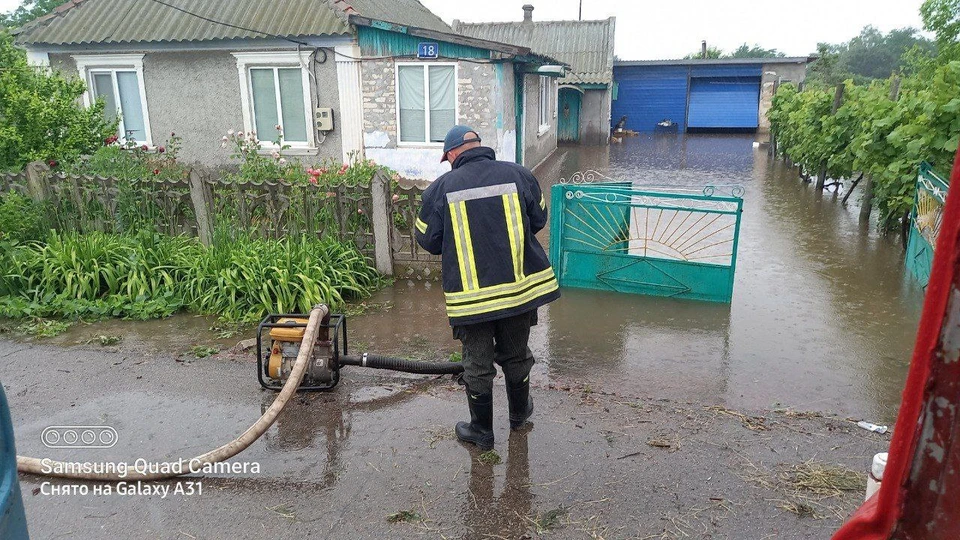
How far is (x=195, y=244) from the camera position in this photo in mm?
7199

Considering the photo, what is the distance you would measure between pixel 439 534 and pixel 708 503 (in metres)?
1.37

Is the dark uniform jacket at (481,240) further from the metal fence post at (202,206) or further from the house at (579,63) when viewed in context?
the house at (579,63)

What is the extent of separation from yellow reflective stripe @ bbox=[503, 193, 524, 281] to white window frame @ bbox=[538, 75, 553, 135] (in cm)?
1481

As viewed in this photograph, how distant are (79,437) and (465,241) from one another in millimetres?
2734

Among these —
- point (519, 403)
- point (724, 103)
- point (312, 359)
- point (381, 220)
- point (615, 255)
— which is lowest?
point (519, 403)

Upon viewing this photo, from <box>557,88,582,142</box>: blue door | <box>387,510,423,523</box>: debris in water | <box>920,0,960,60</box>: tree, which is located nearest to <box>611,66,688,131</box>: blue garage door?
<box>557,88,582,142</box>: blue door

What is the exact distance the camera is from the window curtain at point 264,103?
11.7 m

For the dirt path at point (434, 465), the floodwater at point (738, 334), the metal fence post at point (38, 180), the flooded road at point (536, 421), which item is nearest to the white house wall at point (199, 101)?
the metal fence post at point (38, 180)

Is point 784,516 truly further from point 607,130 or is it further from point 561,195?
point 607,130

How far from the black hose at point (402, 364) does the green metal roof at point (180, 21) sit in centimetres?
788

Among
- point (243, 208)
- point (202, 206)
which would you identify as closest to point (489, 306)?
point (243, 208)

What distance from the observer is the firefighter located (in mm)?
3602

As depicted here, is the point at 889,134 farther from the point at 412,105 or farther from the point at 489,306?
the point at 412,105

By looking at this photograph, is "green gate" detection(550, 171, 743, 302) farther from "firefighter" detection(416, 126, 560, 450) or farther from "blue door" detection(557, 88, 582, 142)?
"blue door" detection(557, 88, 582, 142)
